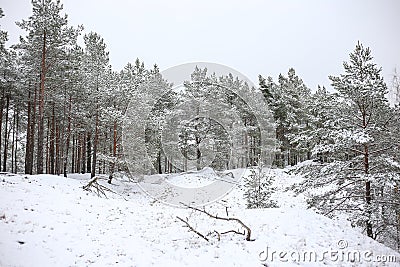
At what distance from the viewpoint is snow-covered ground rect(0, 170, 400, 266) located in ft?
25.8

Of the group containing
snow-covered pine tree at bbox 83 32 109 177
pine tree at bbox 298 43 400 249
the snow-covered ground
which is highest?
snow-covered pine tree at bbox 83 32 109 177

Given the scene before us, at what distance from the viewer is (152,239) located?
998 centimetres

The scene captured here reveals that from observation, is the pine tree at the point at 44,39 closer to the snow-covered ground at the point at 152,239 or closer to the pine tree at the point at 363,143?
the snow-covered ground at the point at 152,239

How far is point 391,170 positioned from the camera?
11.8m

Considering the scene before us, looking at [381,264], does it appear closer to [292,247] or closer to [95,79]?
[292,247]

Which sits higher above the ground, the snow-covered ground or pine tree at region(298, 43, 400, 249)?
pine tree at region(298, 43, 400, 249)

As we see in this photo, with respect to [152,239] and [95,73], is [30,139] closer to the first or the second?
[95,73]

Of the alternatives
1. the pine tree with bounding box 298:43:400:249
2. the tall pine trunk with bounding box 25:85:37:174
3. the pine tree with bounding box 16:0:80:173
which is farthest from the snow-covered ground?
the tall pine trunk with bounding box 25:85:37:174

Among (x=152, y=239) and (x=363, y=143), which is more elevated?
(x=363, y=143)

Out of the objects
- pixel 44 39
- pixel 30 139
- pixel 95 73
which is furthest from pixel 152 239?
pixel 30 139

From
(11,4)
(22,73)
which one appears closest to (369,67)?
(11,4)

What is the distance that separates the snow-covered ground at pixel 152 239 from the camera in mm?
7858

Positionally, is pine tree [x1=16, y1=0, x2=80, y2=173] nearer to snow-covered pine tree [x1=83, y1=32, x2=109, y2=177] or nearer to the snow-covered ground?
snow-covered pine tree [x1=83, y1=32, x2=109, y2=177]

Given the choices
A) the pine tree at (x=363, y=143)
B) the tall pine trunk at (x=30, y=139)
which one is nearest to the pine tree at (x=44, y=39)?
the tall pine trunk at (x=30, y=139)
